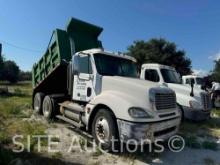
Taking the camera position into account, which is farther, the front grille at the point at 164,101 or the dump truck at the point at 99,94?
the front grille at the point at 164,101

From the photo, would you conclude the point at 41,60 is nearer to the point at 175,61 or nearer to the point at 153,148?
the point at 153,148

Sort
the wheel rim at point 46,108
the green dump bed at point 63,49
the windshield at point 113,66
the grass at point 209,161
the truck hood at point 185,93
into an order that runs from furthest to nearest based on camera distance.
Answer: the truck hood at point 185,93 → the wheel rim at point 46,108 → the green dump bed at point 63,49 → the windshield at point 113,66 → the grass at point 209,161

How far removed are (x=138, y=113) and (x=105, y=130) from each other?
3.19ft

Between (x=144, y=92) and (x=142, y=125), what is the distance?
788mm

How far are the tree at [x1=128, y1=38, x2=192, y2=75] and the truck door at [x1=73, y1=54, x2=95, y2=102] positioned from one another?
29.3 meters

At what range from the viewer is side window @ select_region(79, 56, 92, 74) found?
7212mm

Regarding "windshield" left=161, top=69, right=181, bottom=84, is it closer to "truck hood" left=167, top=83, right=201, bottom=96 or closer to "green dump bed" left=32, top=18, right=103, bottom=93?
"truck hood" left=167, top=83, right=201, bottom=96

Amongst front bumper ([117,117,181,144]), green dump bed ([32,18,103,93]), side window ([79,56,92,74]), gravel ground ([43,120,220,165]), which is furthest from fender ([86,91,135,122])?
green dump bed ([32,18,103,93])

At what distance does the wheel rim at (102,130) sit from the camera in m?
5.97

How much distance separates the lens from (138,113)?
5555 mm

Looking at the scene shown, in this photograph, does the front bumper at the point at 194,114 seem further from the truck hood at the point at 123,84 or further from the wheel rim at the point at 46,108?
the wheel rim at the point at 46,108

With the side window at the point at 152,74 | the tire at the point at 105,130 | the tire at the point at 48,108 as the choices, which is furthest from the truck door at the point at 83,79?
the side window at the point at 152,74

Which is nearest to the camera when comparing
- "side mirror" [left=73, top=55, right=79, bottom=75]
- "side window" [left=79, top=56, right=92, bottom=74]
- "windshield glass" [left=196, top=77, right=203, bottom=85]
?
"side window" [left=79, top=56, right=92, bottom=74]

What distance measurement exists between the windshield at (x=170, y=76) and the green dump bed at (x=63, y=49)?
3.08 meters
